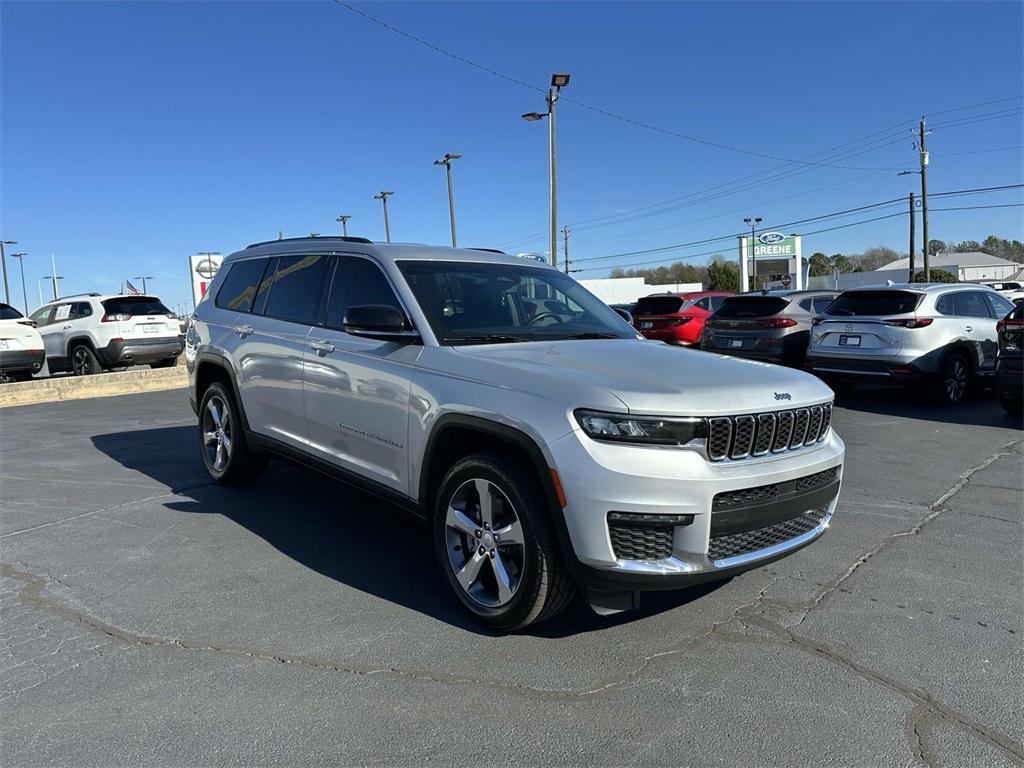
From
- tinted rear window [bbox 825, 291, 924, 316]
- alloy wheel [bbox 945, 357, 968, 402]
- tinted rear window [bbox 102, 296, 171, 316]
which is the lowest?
alloy wheel [bbox 945, 357, 968, 402]

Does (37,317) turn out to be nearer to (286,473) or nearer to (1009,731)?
(286,473)

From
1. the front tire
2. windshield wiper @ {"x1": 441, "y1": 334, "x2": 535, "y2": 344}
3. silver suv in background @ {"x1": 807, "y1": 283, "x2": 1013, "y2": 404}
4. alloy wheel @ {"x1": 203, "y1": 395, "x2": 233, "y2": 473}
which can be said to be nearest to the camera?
the front tire

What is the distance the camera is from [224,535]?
A: 189 inches

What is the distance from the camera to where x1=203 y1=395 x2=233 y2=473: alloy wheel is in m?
5.86

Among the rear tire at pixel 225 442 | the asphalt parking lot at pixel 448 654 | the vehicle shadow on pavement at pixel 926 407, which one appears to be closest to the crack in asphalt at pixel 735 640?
the asphalt parking lot at pixel 448 654

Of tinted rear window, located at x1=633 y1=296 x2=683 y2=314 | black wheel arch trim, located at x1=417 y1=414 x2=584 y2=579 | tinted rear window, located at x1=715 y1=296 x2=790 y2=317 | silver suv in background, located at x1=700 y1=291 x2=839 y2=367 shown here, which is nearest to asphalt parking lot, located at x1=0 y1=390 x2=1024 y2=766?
black wheel arch trim, located at x1=417 y1=414 x2=584 y2=579

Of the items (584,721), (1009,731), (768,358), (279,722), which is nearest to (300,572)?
(279,722)

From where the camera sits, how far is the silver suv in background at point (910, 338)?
31.7ft

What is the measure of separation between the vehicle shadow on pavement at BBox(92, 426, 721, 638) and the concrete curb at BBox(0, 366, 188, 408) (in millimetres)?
6126

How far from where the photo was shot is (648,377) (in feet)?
10.5

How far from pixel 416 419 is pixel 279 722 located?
1.50 meters

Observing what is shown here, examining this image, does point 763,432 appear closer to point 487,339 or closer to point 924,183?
point 487,339

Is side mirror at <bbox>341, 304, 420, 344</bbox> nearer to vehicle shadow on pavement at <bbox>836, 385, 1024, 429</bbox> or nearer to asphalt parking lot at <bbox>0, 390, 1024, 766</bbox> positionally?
asphalt parking lot at <bbox>0, 390, 1024, 766</bbox>

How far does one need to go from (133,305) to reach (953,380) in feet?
46.3
